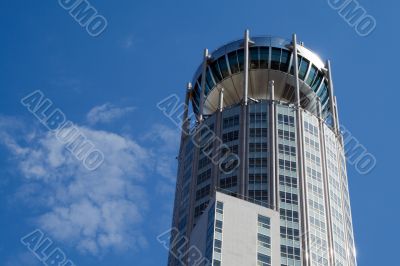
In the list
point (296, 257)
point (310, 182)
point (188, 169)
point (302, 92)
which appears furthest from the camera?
point (302, 92)

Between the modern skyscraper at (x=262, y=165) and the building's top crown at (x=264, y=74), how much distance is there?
19cm

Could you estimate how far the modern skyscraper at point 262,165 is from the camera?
10275 centimetres

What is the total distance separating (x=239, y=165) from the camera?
12644cm

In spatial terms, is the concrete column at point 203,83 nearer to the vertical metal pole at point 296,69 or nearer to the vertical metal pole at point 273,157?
the vertical metal pole at point 273,157

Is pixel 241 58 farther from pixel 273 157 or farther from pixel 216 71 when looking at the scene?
pixel 273 157

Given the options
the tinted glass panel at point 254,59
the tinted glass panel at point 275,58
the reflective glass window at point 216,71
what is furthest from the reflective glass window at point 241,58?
the tinted glass panel at point 275,58

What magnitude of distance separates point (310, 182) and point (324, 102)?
3043cm

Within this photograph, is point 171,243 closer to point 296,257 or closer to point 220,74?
point 296,257

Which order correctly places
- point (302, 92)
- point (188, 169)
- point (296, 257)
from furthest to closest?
1. point (302, 92)
2. point (188, 169)
3. point (296, 257)

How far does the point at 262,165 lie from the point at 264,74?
28692 mm

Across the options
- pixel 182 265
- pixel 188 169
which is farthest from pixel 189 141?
pixel 182 265

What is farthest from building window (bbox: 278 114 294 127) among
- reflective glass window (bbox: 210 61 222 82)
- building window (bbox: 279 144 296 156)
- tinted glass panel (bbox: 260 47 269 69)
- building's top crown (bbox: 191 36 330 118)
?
reflective glass window (bbox: 210 61 222 82)

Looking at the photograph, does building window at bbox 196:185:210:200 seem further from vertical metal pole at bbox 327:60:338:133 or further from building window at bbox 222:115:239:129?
vertical metal pole at bbox 327:60:338:133

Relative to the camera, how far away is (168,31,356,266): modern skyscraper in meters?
103
